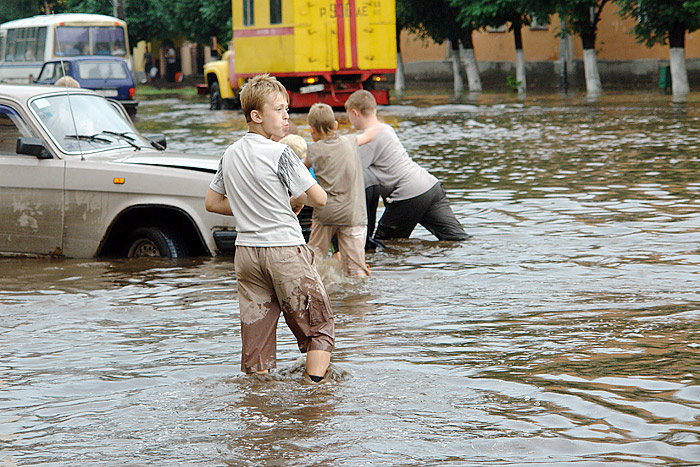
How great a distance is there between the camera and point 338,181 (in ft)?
26.9

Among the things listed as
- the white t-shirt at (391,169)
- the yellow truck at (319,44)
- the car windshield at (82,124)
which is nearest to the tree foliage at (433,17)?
the yellow truck at (319,44)

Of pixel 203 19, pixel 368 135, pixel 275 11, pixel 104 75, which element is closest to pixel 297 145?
→ pixel 368 135

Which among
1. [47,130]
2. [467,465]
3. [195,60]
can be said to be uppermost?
[195,60]

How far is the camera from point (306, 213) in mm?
9312

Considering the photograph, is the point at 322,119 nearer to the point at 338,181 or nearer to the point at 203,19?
the point at 338,181

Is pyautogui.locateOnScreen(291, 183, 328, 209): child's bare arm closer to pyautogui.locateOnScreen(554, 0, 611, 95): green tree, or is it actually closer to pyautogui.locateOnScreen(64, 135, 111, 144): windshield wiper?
pyautogui.locateOnScreen(64, 135, 111, 144): windshield wiper

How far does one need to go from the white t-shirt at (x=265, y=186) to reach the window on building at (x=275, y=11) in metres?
24.1

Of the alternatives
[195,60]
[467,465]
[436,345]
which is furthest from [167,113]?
[195,60]

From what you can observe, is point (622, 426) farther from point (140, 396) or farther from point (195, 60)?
point (195, 60)

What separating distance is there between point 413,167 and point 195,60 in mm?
60555

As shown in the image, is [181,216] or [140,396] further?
[181,216]

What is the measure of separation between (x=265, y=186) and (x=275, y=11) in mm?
24387

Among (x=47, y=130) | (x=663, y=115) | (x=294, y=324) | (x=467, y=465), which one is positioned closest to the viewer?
(x=467, y=465)

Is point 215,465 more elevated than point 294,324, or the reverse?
point 294,324
